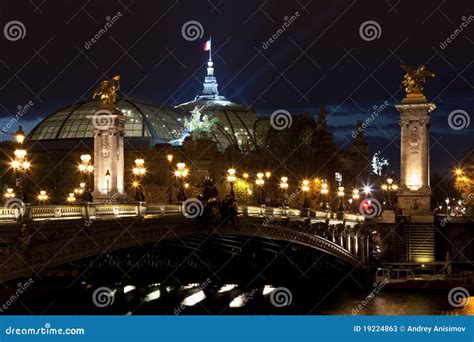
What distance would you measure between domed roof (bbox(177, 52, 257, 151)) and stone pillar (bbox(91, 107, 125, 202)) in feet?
240

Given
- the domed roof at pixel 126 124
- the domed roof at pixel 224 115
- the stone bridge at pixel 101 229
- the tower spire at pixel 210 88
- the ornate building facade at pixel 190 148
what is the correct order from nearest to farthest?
the stone bridge at pixel 101 229 < the ornate building facade at pixel 190 148 < the domed roof at pixel 126 124 < the domed roof at pixel 224 115 < the tower spire at pixel 210 88

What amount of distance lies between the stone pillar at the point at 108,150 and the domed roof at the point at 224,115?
7329cm

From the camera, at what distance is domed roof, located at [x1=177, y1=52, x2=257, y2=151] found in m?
148

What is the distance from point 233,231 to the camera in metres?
45.6

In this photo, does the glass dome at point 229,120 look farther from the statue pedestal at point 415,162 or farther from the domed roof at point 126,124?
the statue pedestal at point 415,162

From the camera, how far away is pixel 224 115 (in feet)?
531

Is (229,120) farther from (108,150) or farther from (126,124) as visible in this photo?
(108,150)

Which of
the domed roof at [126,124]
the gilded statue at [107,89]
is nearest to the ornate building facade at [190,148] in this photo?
the domed roof at [126,124]

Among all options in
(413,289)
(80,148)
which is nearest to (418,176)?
(413,289)

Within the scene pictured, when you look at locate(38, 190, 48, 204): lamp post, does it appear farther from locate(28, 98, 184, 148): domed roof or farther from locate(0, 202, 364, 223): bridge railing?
locate(28, 98, 184, 148): domed roof

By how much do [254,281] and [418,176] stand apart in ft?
47.9

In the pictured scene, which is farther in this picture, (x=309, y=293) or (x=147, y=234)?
(x=309, y=293)

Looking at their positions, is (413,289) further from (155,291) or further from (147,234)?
(147,234)

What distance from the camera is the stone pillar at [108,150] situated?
197ft
